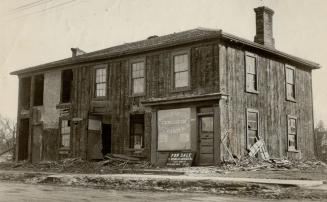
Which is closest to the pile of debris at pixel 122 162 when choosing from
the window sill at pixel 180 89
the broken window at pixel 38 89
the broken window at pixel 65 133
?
the window sill at pixel 180 89

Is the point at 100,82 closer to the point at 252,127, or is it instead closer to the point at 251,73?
the point at 251,73

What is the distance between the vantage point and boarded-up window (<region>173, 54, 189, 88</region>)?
20.0 metres

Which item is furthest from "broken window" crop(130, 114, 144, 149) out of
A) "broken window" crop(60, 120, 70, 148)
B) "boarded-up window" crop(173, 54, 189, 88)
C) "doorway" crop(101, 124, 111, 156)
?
"broken window" crop(60, 120, 70, 148)

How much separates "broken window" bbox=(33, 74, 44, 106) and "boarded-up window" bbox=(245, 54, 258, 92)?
12539 millimetres

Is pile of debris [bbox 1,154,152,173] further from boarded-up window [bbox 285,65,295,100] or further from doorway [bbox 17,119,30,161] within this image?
boarded-up window [bbox 285,65,295,100]

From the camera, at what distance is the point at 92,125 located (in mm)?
23891

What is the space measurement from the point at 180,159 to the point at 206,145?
123 cm

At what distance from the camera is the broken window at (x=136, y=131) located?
22.1 meters

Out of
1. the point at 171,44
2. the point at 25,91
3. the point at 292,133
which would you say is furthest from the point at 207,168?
the point at 25,91

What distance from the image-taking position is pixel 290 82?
23.0 metres

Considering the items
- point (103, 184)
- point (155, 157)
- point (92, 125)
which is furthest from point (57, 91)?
point (103, 184)

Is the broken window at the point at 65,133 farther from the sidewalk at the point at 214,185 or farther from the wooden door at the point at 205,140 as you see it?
the wooden door at the point at 205,140

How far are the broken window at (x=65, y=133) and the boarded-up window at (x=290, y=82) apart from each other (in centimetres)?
1145

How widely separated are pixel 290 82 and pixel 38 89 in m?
14.3
